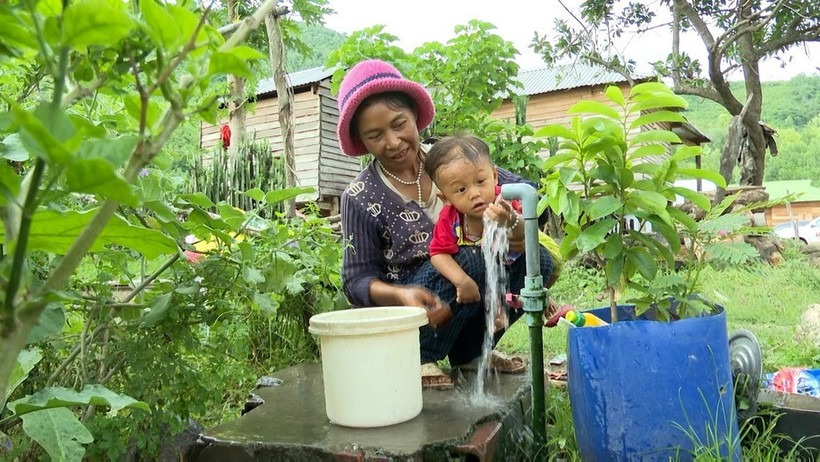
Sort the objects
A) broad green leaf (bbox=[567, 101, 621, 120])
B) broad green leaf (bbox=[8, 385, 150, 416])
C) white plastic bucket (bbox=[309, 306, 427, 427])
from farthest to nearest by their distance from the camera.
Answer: broad green leaf (bbox=[567, 101, 621, 120]) → white plastic bucket (bbox=[309, 306, 427, 427]) → broad green leaf (bbox=[8, 385, 150, 416])

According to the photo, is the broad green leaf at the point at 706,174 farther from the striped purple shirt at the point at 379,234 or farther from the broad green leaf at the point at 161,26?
the broad green leaf at the point at 161,26

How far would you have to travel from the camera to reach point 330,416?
5.35 feet

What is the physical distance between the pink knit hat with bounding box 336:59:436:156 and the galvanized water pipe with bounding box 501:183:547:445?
77cm

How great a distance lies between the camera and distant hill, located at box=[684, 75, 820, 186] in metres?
44.0

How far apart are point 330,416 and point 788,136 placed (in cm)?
5694

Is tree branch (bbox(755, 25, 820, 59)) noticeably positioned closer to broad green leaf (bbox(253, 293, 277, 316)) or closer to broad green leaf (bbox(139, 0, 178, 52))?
broad green leaf (bbox(253, 293, 277, 316))

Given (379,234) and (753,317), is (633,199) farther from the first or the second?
(753,317)

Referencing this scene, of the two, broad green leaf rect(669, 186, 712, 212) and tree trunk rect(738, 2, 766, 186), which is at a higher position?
tree trunk rect(738, 2, 766, 186)

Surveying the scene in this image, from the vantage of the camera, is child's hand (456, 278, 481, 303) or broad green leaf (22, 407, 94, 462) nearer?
broad green leaf (22, 407, 94, 462)

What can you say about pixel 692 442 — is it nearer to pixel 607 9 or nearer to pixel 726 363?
pixel 726 363

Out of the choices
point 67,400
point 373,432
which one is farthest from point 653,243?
point 67,400

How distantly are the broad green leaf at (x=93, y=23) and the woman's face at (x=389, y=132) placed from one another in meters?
1.74

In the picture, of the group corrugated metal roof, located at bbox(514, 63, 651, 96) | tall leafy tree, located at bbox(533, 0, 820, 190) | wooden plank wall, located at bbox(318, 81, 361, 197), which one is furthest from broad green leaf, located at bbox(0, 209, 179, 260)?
corrugated metal roof, located at bbox(514, 63, 651, 96)

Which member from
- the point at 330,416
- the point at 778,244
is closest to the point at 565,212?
the point at 330,416
